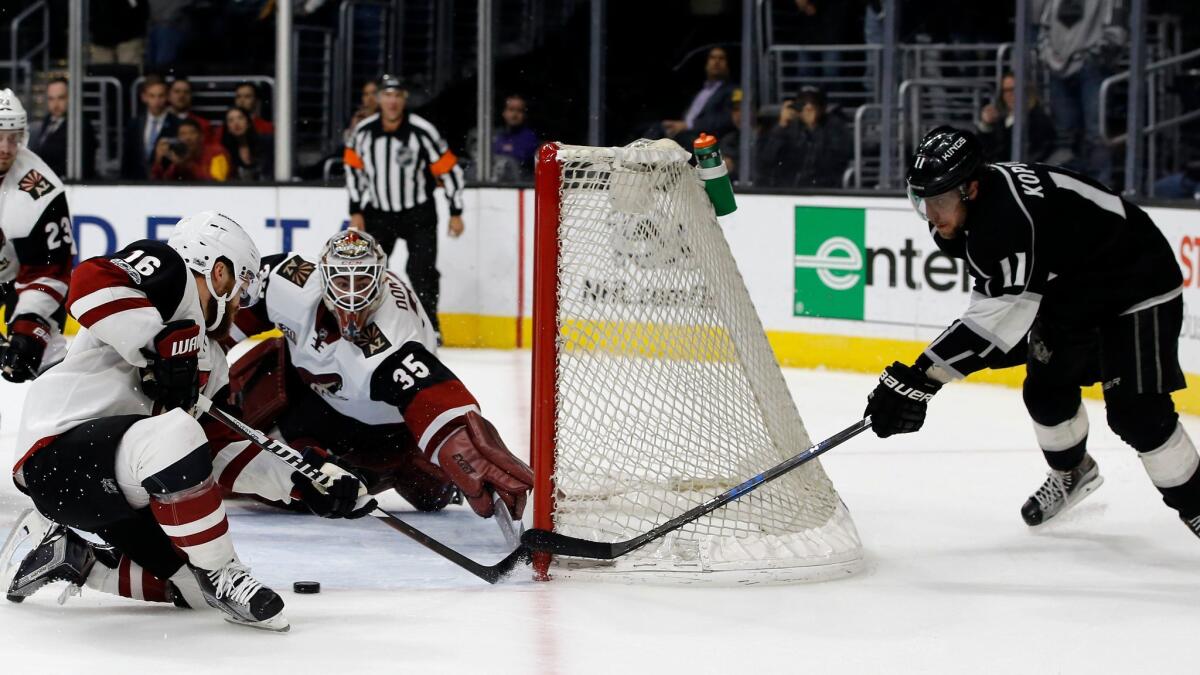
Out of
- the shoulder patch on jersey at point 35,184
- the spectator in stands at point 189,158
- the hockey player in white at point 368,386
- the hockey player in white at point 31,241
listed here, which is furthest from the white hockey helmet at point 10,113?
the spectator in stands at point 189,158

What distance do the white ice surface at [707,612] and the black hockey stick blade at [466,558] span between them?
0.04 m

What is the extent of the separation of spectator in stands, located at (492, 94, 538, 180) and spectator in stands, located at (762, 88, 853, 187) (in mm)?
1297

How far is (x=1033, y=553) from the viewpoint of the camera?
154 inches

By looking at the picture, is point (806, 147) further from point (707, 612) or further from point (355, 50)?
point (707, 612)

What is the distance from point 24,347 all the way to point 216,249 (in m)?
1.29

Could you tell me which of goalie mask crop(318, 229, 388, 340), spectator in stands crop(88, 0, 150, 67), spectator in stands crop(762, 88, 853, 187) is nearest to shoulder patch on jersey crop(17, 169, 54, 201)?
goalie mask crop(318, 229, 388, 340)

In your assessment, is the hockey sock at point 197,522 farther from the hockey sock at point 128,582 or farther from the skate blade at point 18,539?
the skate blade at point 18,539

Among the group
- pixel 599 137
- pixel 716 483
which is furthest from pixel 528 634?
pixel 599 137

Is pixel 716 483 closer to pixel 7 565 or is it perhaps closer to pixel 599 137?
pixel 7 565

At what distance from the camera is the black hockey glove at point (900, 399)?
3482 millimetres

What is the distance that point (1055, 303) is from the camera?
3.75m

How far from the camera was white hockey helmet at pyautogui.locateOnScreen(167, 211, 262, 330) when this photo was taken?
10.4ft

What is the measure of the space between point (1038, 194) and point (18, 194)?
8.41 ft

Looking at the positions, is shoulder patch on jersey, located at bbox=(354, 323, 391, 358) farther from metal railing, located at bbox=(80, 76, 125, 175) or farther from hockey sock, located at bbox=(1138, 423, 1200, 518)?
metal railing, located at bbox=(80, 76, 125, 175)
